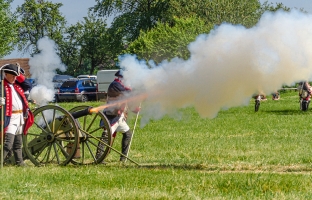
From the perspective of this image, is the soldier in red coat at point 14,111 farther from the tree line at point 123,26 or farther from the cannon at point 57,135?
the tree line at point 123,26

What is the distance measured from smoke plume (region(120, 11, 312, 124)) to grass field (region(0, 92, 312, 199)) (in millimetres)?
1118

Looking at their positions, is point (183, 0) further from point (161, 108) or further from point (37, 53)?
point (161, 108)

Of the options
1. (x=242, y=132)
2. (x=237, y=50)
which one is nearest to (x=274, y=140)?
(x=242, y=132)

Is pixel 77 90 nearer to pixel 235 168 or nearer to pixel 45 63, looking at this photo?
pixel 45 63

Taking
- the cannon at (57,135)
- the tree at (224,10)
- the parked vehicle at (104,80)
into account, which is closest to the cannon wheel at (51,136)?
the cannon at (57,135)

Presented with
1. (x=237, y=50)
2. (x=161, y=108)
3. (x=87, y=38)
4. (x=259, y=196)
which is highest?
(x=87, y=38)

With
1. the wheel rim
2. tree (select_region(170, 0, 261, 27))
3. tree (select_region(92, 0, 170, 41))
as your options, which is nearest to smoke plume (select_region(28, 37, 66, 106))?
the wheel rim

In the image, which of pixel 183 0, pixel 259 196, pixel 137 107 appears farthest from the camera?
pixel 183 0

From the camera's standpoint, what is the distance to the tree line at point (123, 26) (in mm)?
24384

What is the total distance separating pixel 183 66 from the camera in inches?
424

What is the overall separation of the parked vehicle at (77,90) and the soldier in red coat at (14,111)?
2593 centimetres

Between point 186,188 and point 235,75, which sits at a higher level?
point 235,75

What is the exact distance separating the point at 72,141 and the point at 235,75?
9.54 ft

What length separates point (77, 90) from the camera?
39719 millimetres
